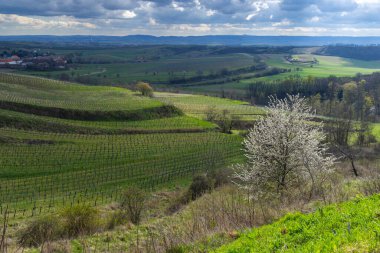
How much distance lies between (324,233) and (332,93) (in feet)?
499

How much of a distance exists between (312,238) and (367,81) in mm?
176432

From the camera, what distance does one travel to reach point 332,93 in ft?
495

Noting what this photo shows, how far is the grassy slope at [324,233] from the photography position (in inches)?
349

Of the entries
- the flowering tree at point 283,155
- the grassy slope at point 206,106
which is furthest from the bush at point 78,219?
the grassy slope at point 206,106

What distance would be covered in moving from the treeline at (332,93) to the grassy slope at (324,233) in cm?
10733

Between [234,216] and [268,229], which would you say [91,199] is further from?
[268,229]

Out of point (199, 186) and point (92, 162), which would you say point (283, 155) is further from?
point (92, 162)

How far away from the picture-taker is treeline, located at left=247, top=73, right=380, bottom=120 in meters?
124

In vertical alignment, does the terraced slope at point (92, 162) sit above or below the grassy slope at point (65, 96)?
below

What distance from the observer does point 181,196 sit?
39812mm

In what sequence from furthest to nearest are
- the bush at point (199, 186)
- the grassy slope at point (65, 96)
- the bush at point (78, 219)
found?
the grassy slope at point (65, 96) → the bush at point (199, 186) → the bush at point (78, 219)

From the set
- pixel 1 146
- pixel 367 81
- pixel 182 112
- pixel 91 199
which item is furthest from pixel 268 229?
pixel 367 81

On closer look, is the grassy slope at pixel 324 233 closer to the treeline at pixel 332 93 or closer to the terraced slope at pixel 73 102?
the terraced slope at pixel 73 102

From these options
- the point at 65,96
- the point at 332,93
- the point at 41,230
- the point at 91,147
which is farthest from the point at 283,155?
the point at 332,93
